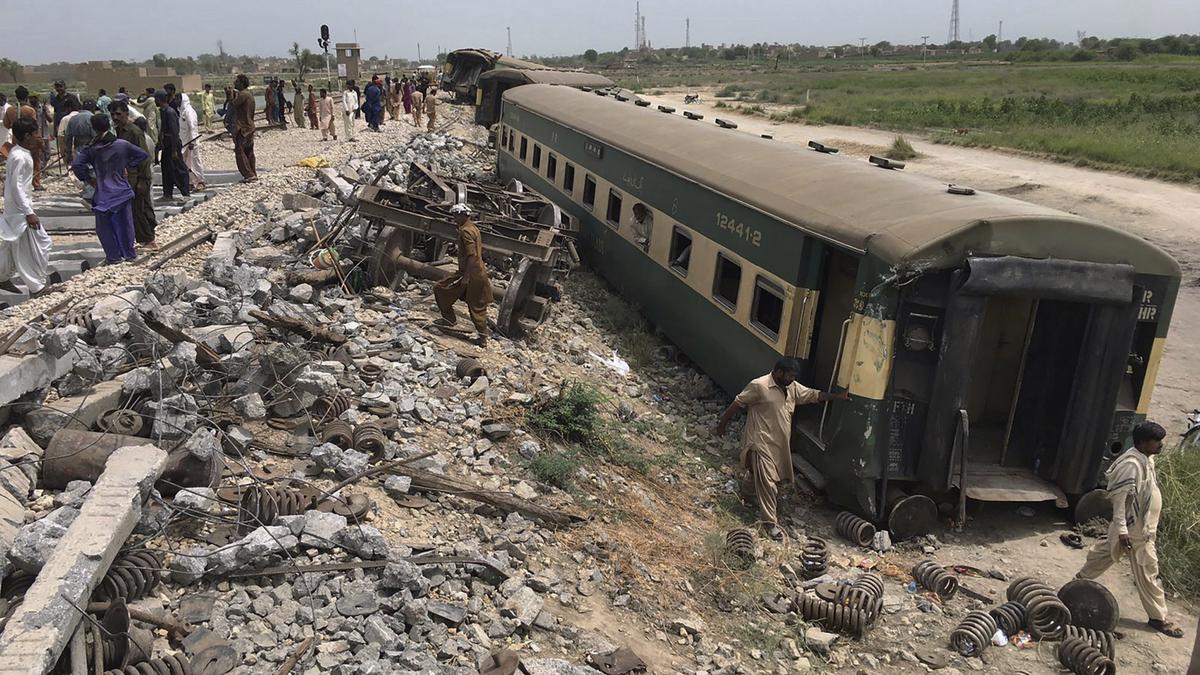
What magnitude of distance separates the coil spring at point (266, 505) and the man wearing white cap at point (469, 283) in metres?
4.16

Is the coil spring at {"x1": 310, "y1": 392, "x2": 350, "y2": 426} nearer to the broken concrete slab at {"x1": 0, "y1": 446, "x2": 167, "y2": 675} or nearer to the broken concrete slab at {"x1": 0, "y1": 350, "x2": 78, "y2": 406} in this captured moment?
the broken concrete slab at {"x1": 0, "y1": 446, "x2": 167, "y2": 675}

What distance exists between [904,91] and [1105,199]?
36.8 m

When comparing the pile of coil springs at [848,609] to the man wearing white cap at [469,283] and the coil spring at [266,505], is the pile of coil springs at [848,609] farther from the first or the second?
the man wearing white cap at [469,283]

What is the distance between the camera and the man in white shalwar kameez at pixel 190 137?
1638 centimetres

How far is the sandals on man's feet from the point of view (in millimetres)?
6551

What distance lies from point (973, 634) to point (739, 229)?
4.47 meters

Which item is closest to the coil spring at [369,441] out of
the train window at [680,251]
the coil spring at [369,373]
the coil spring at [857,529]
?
the coil spring at [369,373]

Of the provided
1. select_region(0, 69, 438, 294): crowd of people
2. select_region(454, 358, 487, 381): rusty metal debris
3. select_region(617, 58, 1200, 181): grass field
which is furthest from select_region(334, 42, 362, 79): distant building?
select_region(454, 358, 487, 381): rusty metal debris

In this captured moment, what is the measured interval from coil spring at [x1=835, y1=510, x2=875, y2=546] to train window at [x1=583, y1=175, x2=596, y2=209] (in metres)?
7.85

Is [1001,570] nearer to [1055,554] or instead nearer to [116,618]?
[1055,554]

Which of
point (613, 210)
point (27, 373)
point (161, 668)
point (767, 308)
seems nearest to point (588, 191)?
point (613, 210)

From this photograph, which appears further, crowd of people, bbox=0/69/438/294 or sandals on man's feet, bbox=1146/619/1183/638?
crowd of people, bbox=0/69/438/294

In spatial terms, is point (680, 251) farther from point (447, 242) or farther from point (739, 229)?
point (447, 242)

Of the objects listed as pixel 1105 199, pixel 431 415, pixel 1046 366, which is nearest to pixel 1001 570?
pixel 1046 366
